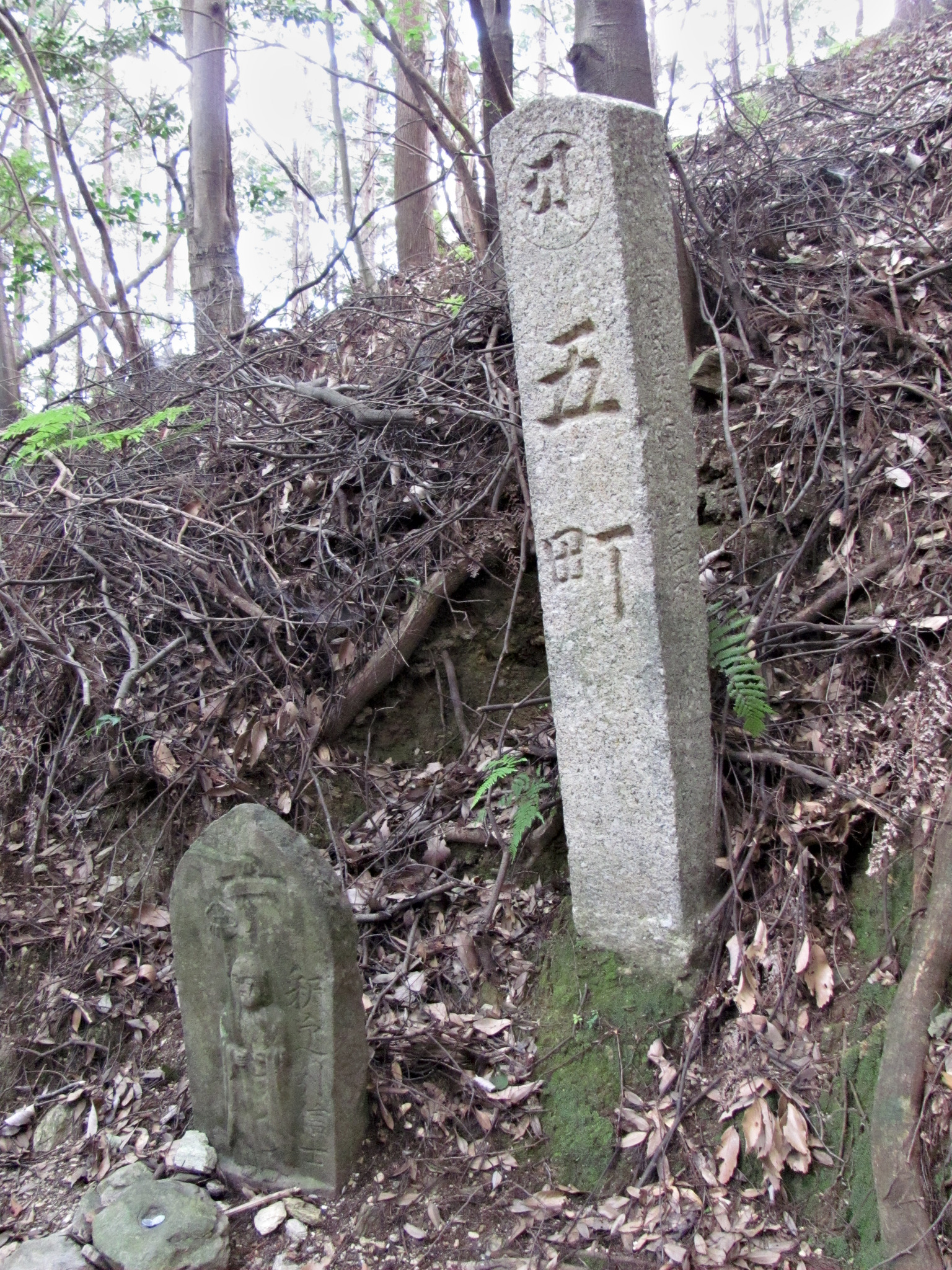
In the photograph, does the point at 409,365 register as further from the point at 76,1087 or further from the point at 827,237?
the point at 76,1087

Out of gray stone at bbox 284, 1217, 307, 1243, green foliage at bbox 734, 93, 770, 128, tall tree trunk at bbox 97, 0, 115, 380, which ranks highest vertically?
tall tree trunk at bbox 97, 0, 115, 380

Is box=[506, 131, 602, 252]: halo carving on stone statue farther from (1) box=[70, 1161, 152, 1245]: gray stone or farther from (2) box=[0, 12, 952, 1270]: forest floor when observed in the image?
(1) box=[70, 1161, 152, 1245]: gray stone

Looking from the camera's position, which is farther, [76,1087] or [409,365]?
[409,365]

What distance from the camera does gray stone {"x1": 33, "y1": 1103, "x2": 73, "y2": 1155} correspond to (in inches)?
124

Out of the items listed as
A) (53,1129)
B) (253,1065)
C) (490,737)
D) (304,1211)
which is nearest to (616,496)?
(490,737)

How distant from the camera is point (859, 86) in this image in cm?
643

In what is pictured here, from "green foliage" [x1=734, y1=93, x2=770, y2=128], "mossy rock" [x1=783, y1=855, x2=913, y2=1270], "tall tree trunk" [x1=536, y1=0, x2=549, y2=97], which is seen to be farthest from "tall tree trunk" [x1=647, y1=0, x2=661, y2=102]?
"mossy rock" [x1=783, y1=855, x2=913, y2=1270]

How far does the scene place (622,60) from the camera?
4234 millimetres

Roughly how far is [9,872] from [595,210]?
12.0 feet

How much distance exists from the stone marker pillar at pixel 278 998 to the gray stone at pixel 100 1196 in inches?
10.3

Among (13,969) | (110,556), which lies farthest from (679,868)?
(110,556)

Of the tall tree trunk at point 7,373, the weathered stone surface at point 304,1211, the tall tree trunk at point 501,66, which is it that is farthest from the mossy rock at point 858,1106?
the tall tree trunk at point 7,373

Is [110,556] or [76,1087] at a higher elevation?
[110,556]

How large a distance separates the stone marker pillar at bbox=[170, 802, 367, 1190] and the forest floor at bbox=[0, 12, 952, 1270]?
19 centimetres
